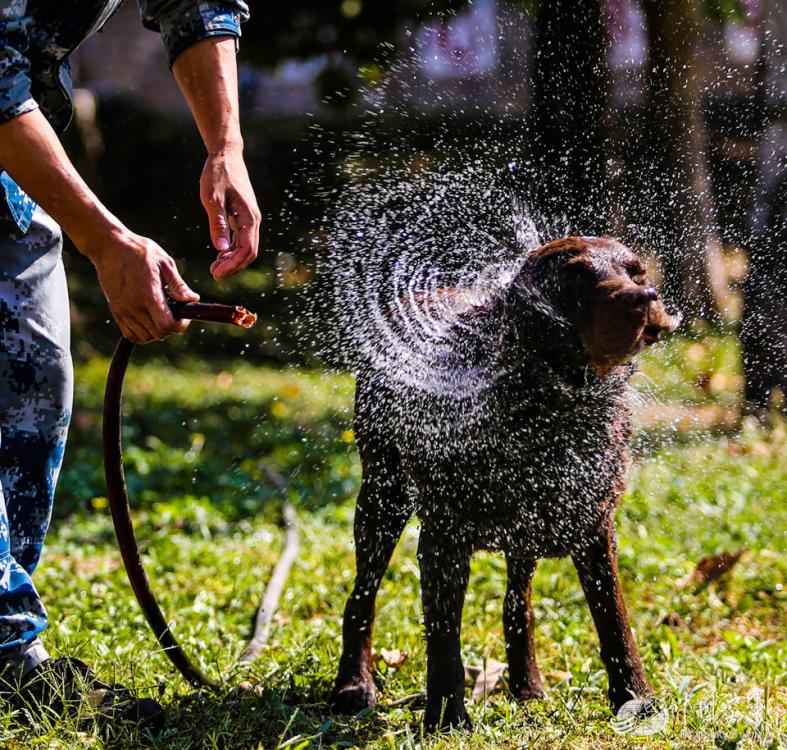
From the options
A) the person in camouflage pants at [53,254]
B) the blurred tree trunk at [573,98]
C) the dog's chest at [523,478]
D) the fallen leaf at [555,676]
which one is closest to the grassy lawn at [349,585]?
the fallen leaf at [555,676]

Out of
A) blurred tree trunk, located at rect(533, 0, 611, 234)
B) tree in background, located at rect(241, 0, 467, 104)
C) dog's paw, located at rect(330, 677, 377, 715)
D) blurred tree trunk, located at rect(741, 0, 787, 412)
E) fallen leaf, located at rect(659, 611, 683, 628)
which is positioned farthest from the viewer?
tree in background, located at rect(241, 0, 467, 104)

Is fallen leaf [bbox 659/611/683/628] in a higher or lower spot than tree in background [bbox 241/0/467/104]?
lower

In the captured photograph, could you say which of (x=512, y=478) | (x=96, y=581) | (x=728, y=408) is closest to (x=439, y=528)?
(x=512, y=478)

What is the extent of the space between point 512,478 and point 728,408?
16.3 ft

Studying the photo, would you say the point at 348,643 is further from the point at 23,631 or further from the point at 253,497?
the point at 253,497

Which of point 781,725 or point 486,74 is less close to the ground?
point 486,74

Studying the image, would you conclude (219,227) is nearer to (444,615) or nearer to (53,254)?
(53,254)

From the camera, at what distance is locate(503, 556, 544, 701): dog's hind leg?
9.87 ft

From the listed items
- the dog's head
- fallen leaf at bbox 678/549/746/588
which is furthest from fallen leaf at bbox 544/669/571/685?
the dog's head

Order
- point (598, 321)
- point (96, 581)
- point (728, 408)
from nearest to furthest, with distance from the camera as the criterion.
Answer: point (598, 321), point (96, 581), point (728, 408)

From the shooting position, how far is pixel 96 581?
417 cm

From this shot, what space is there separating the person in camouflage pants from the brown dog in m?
0.73

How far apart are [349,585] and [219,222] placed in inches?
77.8

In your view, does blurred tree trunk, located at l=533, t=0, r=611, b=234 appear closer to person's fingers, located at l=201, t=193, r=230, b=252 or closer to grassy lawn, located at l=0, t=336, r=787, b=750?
grassy lawn, located at l=0, t=336, r=787, b=750
